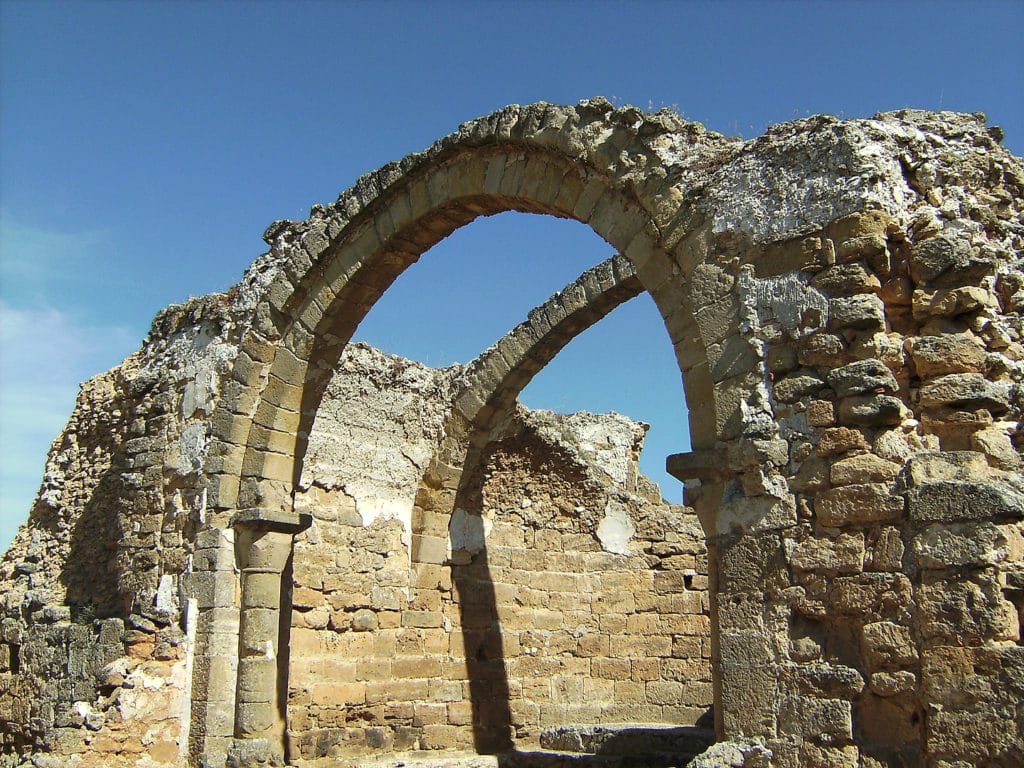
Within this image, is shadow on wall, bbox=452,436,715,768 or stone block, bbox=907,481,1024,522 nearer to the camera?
stone block, bbox=907,481,1024,522

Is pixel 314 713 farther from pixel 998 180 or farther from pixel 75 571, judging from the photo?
pixel 998 180

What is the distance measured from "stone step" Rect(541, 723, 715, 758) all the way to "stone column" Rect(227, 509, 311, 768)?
2812mm

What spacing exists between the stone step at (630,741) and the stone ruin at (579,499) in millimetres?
36

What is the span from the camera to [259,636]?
22.6ft

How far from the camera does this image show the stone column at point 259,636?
21.9 feet

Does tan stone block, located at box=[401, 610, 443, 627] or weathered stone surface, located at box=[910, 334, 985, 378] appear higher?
weathered stone surface, located at box=[910, 334, 985, 378]

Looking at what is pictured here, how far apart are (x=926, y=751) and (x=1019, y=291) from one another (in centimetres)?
219

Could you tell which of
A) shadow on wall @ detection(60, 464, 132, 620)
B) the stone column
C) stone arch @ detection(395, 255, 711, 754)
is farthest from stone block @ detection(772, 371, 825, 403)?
shadow on wall @ detection(60, 464, 132, 620)

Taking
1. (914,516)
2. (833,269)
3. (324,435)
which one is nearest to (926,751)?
(914,516)

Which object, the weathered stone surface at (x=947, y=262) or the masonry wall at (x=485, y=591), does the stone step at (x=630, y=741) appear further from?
the weathered stone surface at (x=947, y=262)

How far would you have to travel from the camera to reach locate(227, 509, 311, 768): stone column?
6.69 meters

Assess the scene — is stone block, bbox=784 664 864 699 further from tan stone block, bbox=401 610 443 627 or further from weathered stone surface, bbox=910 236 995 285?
tan stone block, bbox=401 610 443 627

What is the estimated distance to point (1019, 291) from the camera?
15.8ft

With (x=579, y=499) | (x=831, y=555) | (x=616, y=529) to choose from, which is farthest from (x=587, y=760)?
(x=831, y=555)
